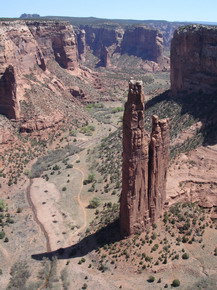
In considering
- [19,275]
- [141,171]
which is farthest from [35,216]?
[141,171]

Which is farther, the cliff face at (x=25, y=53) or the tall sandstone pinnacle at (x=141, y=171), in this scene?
the cliff face at (x=25, y=53)

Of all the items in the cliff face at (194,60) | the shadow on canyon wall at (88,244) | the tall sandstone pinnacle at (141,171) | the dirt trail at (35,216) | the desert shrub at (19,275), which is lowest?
the dirt trail at (35,216)

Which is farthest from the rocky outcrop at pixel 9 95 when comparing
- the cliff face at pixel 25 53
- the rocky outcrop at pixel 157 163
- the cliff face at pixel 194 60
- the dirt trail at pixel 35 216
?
the rocky outcrop at pixel 157 163

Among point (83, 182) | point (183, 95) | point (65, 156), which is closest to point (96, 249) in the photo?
point (83, 182)

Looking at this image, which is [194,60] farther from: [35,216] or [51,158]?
[35,216]

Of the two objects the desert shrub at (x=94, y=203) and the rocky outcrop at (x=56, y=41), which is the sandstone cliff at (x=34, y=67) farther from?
the desert shrub at (x=94, y=203)

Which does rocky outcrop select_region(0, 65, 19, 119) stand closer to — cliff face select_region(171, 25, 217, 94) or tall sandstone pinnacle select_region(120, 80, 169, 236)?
cliff face select_region(171, 25, 217, 94)

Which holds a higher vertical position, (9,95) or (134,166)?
(9,95)
